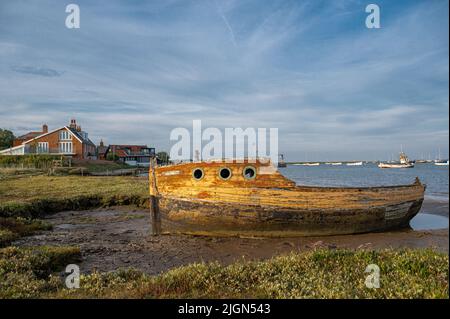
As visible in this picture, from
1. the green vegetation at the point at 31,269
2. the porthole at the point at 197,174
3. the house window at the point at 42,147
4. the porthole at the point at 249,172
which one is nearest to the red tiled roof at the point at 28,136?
the house window at the point at 42,147

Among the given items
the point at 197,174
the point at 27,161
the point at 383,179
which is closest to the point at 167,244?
the point at 197,174

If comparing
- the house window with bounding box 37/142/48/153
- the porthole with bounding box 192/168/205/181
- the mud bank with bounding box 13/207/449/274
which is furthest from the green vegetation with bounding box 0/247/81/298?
the house window with bounding box 37/142/48/153

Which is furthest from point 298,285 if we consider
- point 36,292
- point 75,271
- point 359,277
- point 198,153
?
point 198,153

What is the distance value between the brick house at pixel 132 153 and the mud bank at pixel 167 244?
7679 centimetres

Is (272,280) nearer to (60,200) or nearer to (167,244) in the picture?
(167,244)

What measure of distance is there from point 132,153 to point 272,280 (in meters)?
95.6

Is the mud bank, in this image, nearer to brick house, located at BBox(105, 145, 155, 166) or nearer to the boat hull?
the boat hull

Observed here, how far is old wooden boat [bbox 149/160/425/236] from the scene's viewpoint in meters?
13.2

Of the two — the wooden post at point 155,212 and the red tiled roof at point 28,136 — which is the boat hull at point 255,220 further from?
the red tiled roof at point 28,136

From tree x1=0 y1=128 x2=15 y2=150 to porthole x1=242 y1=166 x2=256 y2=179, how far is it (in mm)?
77382

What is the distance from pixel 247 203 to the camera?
13172mm

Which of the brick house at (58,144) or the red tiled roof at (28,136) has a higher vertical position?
the red tiled roof at (28,136)

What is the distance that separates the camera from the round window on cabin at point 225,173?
13.3 metres
